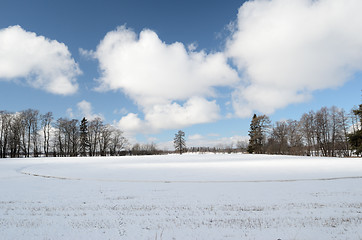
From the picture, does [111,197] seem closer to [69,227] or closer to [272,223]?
[69,227]

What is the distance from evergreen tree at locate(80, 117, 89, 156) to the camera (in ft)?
210

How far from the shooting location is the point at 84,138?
64.8 m

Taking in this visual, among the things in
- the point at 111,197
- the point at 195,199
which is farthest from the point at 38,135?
the point at 195,199

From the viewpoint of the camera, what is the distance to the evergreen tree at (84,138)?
210ft

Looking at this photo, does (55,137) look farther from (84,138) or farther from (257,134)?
(257,134)

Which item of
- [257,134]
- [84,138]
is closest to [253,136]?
[257,134]

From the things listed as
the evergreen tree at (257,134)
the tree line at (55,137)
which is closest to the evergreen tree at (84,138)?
the tree line at (55,137)

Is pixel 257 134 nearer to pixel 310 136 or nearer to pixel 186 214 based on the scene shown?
pixel 310 136

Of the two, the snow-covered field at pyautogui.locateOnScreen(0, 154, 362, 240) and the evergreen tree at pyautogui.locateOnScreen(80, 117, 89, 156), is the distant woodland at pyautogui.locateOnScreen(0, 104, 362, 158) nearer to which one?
the evergreen tree at pyautogui.locateOnScreen(80, 117, 89, 156)

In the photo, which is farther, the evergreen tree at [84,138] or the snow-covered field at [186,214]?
the evergreen tree at [84,138]

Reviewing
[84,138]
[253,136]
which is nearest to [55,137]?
[84,138]

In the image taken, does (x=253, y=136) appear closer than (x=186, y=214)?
No

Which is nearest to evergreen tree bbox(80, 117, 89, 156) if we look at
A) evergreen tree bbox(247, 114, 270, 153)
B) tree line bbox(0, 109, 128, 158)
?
tree line bbox(0, 109, 128, 158)

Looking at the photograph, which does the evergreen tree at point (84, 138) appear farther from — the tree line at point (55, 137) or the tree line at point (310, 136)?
the tree line at point (310, 136)
